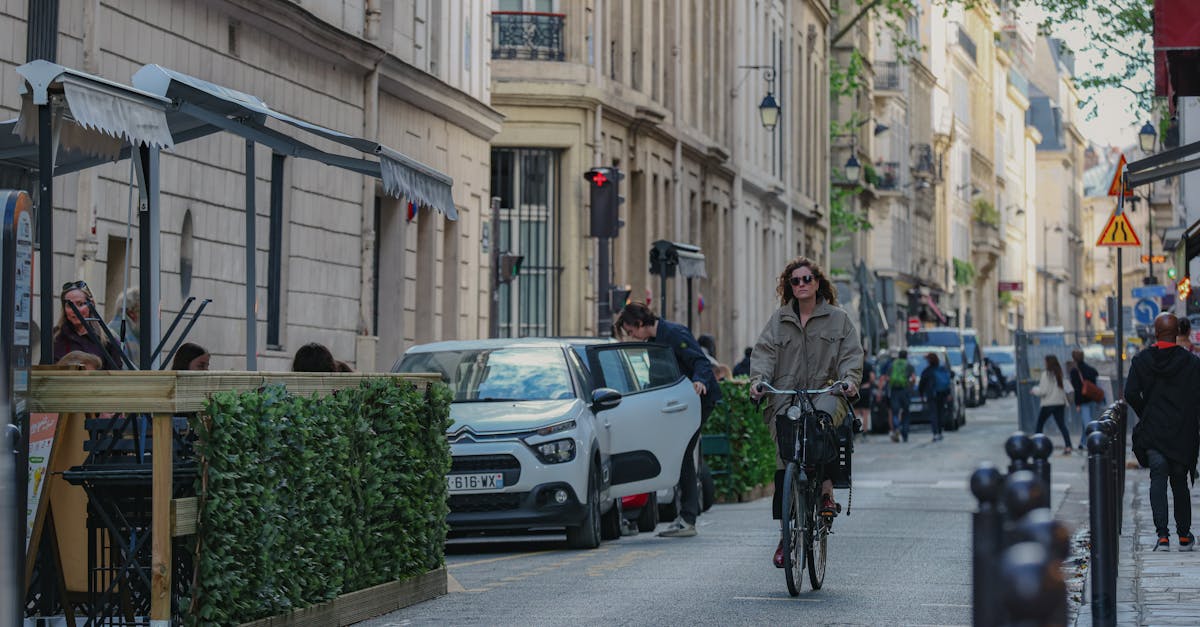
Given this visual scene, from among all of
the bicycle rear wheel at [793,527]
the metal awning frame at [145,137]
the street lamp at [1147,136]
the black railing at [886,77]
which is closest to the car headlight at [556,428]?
Result: the metal awning frame at [145,137]

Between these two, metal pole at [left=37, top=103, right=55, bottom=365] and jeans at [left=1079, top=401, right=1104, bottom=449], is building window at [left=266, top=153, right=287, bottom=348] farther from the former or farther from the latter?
jeans at [left=1079, top=401, right=1104, bottom=449]

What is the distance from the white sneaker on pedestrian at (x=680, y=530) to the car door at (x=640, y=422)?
31 cm

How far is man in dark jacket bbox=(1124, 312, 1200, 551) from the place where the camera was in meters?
15.4

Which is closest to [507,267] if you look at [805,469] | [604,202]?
[604,202]

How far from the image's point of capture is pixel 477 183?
3238 cm

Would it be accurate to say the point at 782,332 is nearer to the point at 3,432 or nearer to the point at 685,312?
the point at 3,432

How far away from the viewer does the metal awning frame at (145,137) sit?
9734 millimetres

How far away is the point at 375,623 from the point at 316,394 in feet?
4.22

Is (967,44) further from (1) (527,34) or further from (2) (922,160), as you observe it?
(1) (527,34)

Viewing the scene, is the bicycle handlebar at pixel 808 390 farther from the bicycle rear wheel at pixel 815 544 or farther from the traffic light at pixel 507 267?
the traffic light at pixel 507 267

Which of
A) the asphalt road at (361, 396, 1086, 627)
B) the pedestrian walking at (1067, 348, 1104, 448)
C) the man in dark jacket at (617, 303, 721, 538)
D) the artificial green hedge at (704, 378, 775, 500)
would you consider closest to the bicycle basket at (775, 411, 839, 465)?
the asphalt road at (361, 396, 1086, 627)

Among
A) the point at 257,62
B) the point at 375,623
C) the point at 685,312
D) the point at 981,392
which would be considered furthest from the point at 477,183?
the point at 981,392

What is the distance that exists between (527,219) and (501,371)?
66.3 feet

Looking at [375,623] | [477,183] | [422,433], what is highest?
[477,183]
